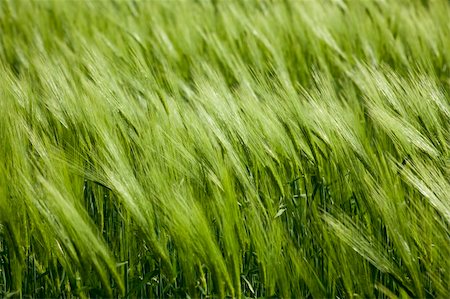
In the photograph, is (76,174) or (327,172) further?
(327,172)

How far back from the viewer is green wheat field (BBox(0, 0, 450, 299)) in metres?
1.14

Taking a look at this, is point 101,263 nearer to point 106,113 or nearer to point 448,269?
point 106,113

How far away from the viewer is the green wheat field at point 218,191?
1140 mm

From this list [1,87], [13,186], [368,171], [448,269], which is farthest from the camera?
[1,87]

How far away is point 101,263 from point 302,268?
37cm

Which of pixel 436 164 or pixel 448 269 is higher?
pixel 436 164

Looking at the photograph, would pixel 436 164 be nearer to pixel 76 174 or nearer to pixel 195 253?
pixel 195 253

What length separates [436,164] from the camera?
136 cm

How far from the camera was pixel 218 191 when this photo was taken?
47.6 inches

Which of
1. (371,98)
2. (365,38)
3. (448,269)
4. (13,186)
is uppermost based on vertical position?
(365,38)

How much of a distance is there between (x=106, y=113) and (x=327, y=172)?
53 centimetres

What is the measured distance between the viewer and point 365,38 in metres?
2.24

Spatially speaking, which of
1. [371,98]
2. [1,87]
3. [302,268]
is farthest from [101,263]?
[371,98]

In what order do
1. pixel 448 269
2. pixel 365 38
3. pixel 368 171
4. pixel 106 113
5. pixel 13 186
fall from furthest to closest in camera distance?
pixel 365 38, pixel 106 113, pixel 368 171, pixel 13 186, pixel 448 269
